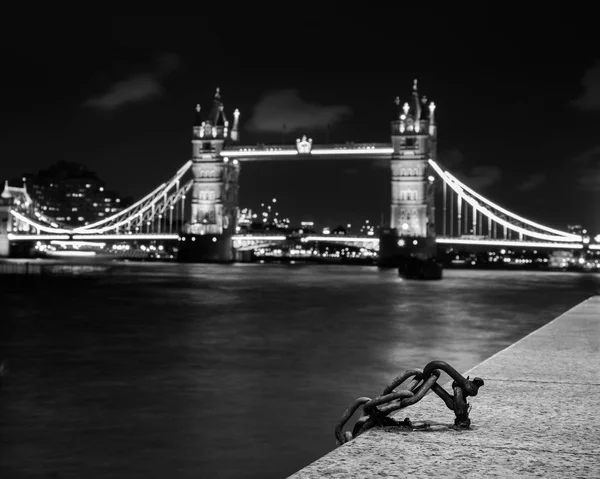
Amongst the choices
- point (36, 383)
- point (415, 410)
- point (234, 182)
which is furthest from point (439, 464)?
point (234, 182)

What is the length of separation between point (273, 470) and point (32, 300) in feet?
85.5

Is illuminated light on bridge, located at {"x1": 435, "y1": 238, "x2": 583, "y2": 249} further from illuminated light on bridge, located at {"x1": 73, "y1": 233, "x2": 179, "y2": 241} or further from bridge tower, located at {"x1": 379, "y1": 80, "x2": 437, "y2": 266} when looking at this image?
illuminated light on bridge, located at {"x1": 73, "y1": 233, "x2": 179, "y2": 241}

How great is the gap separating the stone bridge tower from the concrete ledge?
6418 cm

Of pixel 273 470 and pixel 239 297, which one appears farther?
pixel 239 297

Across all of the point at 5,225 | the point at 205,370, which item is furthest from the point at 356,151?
the point at 205,370

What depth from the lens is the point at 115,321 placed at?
2289cm

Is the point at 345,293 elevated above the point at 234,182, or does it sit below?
below

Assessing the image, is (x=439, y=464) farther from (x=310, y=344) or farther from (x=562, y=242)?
(x=562, y=242)

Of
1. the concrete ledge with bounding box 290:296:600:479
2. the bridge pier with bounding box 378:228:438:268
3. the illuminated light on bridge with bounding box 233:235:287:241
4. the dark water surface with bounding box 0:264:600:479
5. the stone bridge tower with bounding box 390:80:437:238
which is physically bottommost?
the dark water surface with bounding box 0:264:600:479

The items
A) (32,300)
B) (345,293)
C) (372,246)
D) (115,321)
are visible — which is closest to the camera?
(115,321)

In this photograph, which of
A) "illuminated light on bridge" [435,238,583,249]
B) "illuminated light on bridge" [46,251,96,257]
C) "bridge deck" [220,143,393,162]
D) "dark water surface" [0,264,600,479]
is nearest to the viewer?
"dark water surface" [0,264,600,479]

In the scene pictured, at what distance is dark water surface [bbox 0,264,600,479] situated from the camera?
7.50m

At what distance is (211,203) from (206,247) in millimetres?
3800

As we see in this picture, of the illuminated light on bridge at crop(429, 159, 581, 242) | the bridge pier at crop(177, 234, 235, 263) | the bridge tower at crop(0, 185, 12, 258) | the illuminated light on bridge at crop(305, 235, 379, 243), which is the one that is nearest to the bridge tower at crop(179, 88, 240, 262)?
the bridge pier at crop(177, 234, 235, 263)
